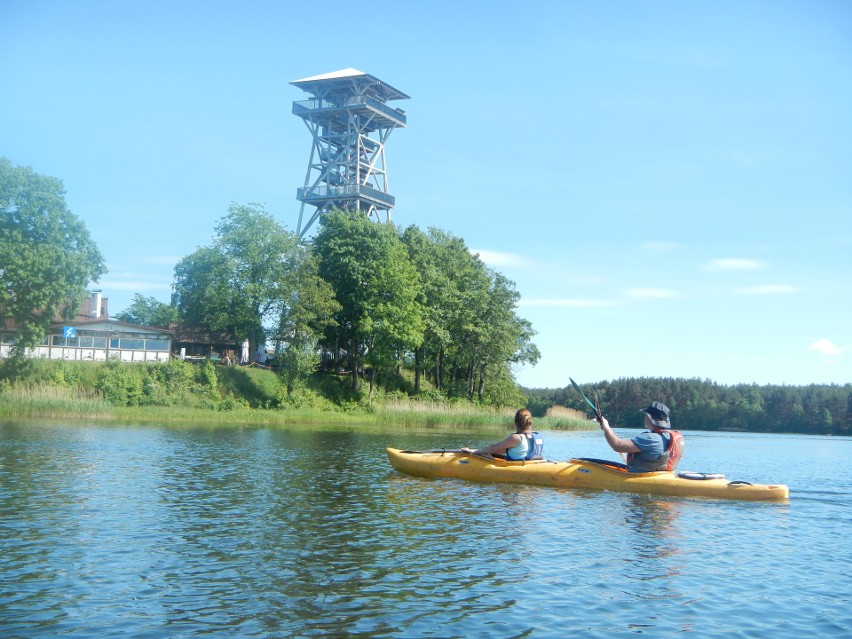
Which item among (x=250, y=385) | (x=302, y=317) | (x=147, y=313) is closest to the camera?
(x=250, y=385)

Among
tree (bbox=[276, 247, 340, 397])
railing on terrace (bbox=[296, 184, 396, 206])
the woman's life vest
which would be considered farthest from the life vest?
railing on terrace (bbox=[296, 184, 396, 206])

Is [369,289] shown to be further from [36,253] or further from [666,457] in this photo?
[666,457]

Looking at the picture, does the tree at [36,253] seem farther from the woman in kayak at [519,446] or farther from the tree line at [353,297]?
the woman in kayak at [519,446]

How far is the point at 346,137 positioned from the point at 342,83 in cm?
494

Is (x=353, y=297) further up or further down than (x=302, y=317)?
further up

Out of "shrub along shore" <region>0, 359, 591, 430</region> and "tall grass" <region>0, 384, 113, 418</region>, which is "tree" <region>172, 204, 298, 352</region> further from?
"tall grass" <region>0, 384, 113, 418</region>

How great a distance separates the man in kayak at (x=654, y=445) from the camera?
17.2 metres

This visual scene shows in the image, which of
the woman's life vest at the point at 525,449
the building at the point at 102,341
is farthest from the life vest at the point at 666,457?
the building at the point at 102,341

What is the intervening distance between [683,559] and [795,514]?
5811mm

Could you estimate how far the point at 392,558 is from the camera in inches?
417

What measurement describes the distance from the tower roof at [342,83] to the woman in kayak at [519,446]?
5799 centimetres

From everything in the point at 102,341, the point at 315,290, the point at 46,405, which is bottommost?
the point at 46,405

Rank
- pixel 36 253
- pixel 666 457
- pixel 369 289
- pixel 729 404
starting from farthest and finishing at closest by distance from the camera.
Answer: pixel 729 404, pixel 369 289, pixel 36 253, pixel 666 457

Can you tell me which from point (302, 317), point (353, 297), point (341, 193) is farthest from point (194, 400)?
point (341, 193)
